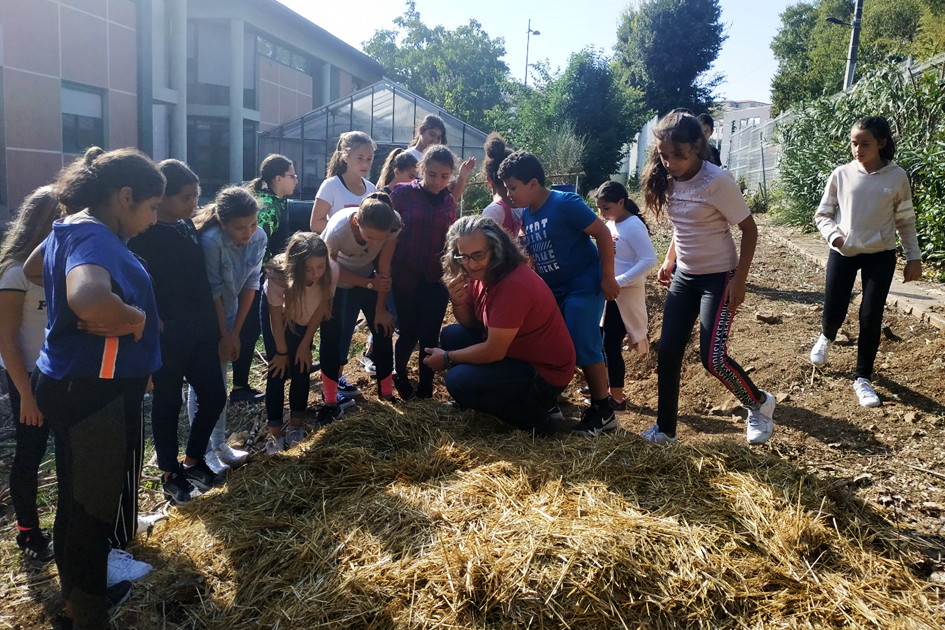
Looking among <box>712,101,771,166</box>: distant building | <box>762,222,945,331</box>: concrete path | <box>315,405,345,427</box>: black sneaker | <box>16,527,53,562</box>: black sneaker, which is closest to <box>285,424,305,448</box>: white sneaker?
<box>315,405,345,427</box>: black sneaker

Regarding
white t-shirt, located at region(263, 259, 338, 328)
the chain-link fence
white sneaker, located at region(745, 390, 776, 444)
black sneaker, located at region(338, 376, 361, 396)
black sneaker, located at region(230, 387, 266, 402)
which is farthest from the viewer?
the chain-link fence

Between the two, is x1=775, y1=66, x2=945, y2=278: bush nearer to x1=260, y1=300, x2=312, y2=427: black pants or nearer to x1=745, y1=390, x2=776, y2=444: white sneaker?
x1=745, y1=390, x2=776, y2=444: white sneaker

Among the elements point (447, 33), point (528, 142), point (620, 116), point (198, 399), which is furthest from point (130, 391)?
point (447, 33)

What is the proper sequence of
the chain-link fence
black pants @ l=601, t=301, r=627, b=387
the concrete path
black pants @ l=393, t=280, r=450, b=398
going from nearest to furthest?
black pants @ l=393, t=280, r=450, b=398, black pants @ l=601, t=301, r=627, b=387, the concrete path, the chain-link fence

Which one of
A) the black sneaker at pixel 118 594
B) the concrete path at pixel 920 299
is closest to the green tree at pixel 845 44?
the concrete path at pixel 920 299

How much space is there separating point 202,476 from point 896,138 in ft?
28.5

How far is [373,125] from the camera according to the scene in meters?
17.7

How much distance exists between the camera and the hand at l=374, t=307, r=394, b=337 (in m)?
4.32

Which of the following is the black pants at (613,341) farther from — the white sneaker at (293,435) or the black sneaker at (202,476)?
the black sneaker at (202,476)

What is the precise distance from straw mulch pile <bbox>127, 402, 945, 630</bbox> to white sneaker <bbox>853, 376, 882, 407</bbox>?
1.37 meters

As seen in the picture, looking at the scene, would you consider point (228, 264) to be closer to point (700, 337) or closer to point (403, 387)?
point (403, 387)

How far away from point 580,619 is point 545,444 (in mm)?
1412

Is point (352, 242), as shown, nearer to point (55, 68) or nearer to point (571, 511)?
point (571, 511)

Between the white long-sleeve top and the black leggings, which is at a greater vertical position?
the white long-sleeve top
